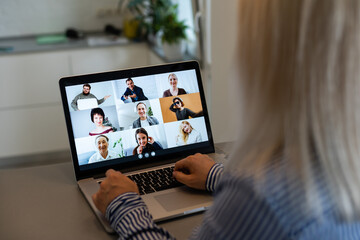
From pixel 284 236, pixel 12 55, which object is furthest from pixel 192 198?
pixel 12 55

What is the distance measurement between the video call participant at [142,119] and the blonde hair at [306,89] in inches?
23.7

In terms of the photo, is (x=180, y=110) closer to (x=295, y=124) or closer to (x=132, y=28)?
(x=295, y=124)

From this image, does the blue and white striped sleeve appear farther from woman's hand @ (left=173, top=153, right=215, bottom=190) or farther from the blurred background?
the blurred background

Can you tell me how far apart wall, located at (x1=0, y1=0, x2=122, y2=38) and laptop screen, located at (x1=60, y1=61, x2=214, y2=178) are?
2744 millimetres

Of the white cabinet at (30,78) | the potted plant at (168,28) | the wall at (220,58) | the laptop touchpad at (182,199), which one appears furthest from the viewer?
the white cabinet at (30,78)

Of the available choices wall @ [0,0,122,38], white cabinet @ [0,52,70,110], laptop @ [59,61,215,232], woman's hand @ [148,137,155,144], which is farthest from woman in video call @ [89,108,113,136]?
wall @ [0,0,122,38]

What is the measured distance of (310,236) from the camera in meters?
0.59

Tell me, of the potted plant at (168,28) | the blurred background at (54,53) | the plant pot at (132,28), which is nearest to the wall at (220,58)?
the blurred background at (54,53)

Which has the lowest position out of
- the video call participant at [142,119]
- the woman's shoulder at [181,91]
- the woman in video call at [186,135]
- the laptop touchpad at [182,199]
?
the laptop touchpad at [182,199]

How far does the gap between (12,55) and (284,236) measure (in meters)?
2.96

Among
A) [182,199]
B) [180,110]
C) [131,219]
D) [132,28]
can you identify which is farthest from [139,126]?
[132,28]

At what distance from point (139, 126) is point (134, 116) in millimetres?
30

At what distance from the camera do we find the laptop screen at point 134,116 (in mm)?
1152

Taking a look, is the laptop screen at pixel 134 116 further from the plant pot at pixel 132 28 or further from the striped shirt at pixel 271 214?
the plant pot at pixel 132 28
